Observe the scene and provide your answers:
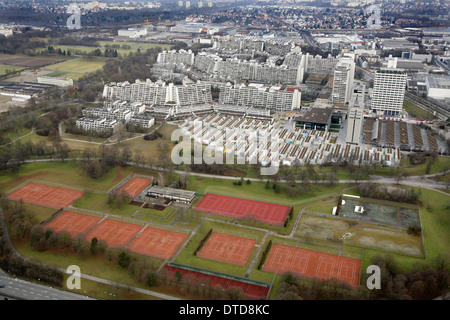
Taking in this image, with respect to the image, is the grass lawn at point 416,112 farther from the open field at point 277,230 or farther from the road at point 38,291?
the road at point 38,291

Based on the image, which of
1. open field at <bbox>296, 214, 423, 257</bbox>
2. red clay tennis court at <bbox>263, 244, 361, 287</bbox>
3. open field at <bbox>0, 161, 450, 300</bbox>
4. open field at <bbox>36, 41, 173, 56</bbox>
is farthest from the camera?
open field at <bbox>36, 41, 173, 56</bbox>

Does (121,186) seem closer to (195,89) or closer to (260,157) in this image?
(260,157)

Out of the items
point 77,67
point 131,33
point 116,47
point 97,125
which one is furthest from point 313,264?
point 131,33

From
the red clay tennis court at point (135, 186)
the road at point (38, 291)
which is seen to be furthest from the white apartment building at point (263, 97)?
the road at point (38, 291)

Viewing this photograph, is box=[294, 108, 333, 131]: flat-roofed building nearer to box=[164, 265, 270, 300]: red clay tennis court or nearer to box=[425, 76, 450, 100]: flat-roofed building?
box=[425, 76, 450, 100]: flat-roofed building

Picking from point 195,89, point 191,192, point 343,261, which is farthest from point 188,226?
point 195,89

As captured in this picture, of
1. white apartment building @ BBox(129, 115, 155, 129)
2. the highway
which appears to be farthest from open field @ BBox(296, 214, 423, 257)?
white apartment building @ BBox(129, 115, 155, 129)
